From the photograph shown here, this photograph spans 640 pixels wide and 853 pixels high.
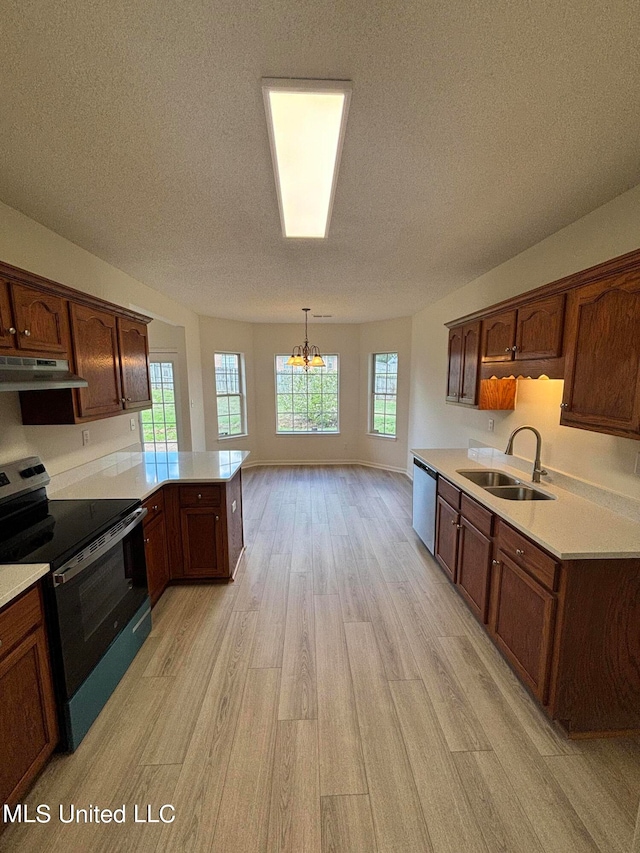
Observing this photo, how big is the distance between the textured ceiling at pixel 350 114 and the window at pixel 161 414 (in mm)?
2891

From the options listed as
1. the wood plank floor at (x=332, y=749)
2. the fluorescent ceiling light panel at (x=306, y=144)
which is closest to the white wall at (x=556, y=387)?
the wood plank floor at (x=332, y=749)

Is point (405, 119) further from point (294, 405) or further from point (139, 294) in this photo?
point (294, 405)

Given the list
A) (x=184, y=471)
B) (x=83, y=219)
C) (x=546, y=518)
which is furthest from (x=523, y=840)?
(x=83, y=219)

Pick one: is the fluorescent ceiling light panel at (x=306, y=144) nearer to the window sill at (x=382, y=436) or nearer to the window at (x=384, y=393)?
the window at (x=384, y=393)

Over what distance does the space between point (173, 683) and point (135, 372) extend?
225cm

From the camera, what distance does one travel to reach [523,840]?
128cm

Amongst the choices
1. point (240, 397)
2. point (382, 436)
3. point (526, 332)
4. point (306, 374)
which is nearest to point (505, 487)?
point (526, 332)

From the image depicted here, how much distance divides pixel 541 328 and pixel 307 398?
16.0 feet

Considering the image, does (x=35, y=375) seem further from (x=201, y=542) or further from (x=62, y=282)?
(x=201, y=542)

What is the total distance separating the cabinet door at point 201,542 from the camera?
9.17 ft

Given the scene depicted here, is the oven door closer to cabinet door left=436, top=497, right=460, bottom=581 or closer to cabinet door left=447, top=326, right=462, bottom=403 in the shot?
cabinet door left=436, top=497, right=460, bottom=581

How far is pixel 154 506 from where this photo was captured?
2520mm

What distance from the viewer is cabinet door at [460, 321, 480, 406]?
2.97 meters

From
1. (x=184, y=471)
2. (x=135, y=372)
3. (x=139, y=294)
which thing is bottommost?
(x=184, y=471)
